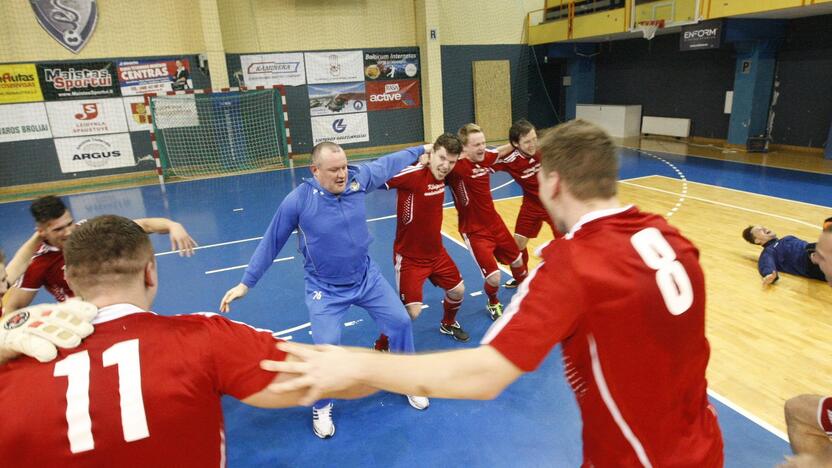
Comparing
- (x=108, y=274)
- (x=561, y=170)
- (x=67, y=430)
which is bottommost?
(x=67, y=430)

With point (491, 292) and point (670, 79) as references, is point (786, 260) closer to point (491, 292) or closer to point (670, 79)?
point (491, 292)

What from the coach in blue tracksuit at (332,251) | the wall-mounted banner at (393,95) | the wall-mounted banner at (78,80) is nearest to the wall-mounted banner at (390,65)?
the wall-mounted banner at (393,95)

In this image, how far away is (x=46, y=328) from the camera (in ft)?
4.95

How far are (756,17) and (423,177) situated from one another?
573 inches

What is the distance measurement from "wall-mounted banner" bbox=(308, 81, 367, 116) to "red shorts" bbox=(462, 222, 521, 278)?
1434 cm

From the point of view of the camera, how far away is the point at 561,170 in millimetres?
1770

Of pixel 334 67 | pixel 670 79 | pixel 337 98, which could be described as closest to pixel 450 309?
pixel 337 98

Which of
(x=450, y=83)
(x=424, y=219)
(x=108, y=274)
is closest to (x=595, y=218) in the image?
(x=108, y=274)

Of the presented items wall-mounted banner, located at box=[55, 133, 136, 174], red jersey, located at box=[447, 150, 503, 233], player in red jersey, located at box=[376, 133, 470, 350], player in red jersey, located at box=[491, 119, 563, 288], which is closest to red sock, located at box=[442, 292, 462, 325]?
player in red jersey, located at box=[376, 133, 470, 350]

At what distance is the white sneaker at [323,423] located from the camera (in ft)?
13.3

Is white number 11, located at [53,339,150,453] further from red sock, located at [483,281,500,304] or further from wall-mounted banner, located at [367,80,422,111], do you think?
Result: wall-mounted banner, located at [367,80,422,111]

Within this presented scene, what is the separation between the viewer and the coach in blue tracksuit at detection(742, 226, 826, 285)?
253 inches

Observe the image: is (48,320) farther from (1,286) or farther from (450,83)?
(450,83)

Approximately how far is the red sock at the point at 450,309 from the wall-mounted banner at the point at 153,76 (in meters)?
14.9
